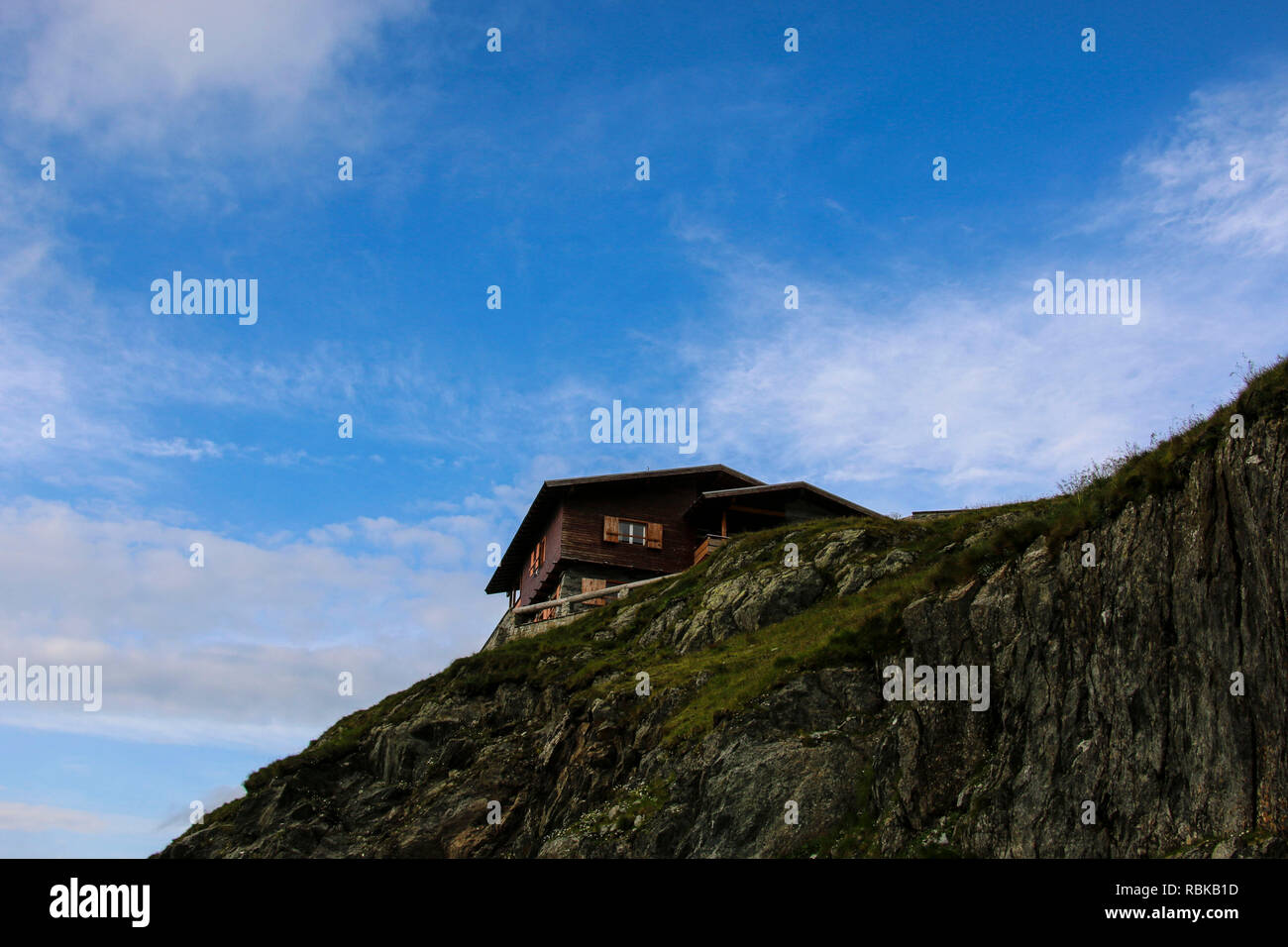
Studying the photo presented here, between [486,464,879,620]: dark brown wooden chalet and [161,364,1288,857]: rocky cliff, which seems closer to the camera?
[161,364,1288,857]: rocky cliff

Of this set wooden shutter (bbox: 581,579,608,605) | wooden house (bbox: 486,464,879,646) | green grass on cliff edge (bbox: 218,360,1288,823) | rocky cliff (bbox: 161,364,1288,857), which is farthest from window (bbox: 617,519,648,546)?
rocky cliff (bbox: 161,364,1288,857)

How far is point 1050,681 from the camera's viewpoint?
73.6 ft

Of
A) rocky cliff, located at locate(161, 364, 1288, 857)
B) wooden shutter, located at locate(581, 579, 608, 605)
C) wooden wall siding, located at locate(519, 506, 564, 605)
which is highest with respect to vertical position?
wooden wall siding, located at locate(519, 506, 564, 605)

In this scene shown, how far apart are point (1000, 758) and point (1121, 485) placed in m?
6.24

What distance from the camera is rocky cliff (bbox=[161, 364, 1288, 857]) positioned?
742 inches

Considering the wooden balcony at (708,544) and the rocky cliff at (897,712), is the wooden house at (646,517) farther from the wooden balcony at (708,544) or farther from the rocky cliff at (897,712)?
the rocky cliff at (897,712)

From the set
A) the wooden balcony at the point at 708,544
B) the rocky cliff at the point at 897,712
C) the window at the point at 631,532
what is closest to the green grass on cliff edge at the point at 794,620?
the rocky cliff at the point at 897,712

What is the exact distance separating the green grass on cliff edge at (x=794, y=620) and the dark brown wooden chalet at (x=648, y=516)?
668cm

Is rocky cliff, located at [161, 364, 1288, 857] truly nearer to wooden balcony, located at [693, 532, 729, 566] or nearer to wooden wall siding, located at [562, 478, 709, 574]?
wooden balcony, located at [693, 532, 729, 566]

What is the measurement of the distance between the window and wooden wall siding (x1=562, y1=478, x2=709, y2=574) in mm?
234

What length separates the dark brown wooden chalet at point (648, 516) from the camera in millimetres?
55344
